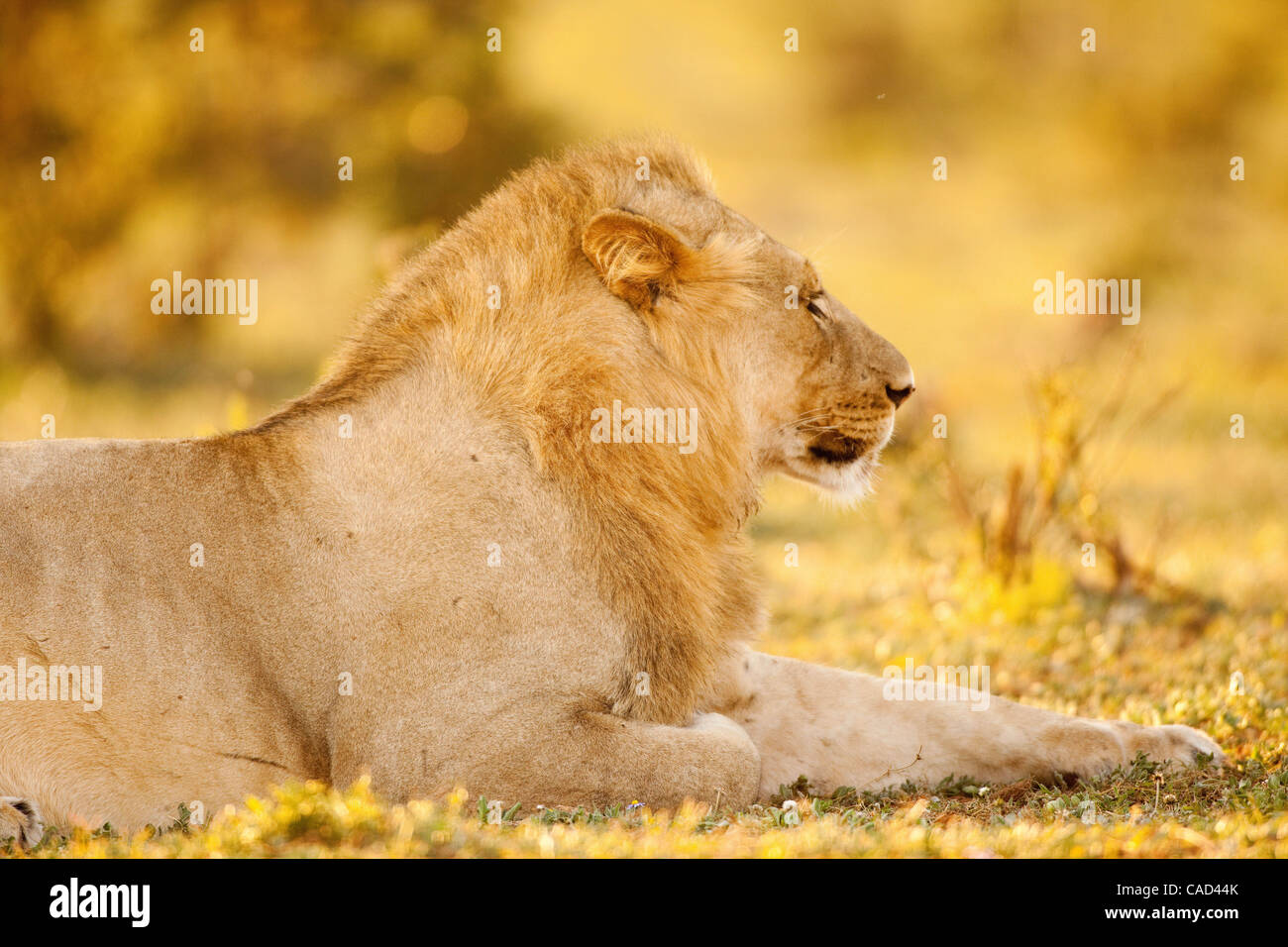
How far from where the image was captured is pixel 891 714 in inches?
191

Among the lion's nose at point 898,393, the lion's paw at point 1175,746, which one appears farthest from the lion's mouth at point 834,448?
the lion's paw at point 1175,746

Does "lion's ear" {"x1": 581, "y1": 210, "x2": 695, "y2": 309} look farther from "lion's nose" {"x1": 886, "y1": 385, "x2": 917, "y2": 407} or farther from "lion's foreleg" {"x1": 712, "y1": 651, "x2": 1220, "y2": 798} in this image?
"lion's foreleg" {"x1": 712, "y1": 651, "x2": 1220, "y2": 798}

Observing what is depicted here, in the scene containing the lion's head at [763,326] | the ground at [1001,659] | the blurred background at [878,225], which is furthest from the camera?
the blurred background at [878,225]

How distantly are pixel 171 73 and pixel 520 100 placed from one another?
13.5 ft

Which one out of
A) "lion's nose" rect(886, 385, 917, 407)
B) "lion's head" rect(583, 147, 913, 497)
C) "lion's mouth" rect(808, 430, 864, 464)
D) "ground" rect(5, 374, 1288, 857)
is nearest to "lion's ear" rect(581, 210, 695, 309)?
"lion's head" rect(583, 147, 913, 497)

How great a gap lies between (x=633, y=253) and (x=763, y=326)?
0.54 meters

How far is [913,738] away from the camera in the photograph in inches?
188

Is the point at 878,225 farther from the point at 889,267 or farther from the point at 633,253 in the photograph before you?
the point at 633,253

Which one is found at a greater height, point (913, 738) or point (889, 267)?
point (889, 267)

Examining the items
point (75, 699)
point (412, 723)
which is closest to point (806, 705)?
point (412, 723)

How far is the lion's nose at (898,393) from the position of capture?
4.82 m

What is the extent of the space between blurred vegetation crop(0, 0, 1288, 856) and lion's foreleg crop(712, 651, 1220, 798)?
100 mm

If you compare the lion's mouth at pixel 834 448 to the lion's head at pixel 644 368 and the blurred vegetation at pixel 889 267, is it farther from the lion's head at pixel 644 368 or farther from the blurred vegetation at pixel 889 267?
the blurred vegetation at pixel 889 267

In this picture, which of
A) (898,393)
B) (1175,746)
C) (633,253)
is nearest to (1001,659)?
(1175,746)
